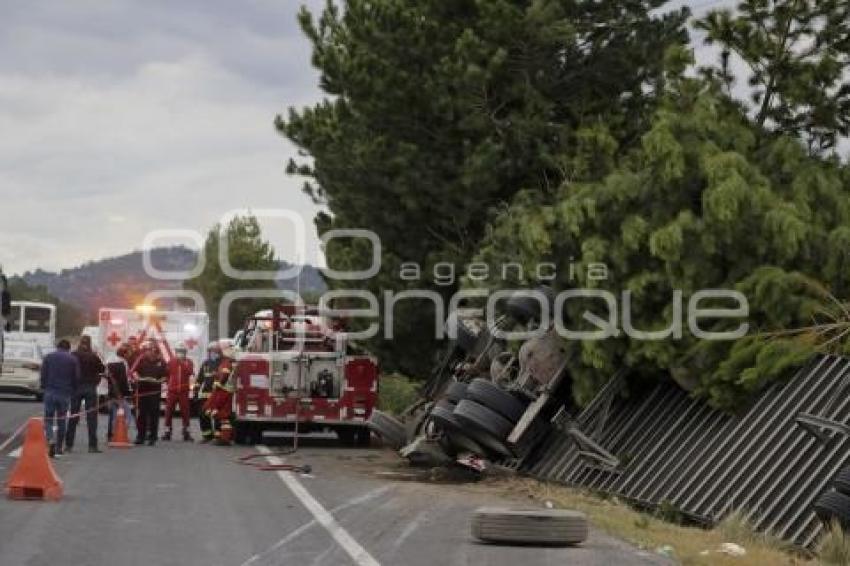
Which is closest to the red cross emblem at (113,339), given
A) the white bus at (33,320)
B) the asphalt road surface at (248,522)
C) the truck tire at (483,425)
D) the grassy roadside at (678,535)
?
the white bus at (33,320)

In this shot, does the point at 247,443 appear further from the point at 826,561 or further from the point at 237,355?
the point at 826,561

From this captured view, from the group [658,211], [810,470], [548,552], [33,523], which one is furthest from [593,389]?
[33,523]

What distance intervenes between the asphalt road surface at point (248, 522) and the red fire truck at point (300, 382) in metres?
3.66

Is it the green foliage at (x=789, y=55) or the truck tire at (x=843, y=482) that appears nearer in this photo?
the truck tire at (x=843, y=482)

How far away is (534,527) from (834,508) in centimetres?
245

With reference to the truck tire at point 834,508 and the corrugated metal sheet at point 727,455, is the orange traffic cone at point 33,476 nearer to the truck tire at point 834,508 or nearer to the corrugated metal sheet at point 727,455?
the corrugated metal sheet at point 727,455

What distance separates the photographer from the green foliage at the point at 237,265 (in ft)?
236

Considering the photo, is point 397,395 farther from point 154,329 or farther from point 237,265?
point 237,265

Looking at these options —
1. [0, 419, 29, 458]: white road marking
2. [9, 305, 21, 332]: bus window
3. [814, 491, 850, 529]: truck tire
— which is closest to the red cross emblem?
[0, 419, 29, 458]: white road marking

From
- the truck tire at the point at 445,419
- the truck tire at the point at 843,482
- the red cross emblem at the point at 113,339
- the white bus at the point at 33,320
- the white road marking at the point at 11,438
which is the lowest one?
the white road marking at the point at 11,438

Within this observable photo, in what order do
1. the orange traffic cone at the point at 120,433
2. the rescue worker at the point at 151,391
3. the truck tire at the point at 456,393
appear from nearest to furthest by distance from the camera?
the truck tire at the point at 456,393 → the orange traffic cone at the point at 120,433 → the rescue worker at the point at 151,391

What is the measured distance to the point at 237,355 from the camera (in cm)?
2331

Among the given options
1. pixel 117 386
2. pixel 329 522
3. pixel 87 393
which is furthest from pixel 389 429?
pixel 329 522

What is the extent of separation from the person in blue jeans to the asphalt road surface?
559mm
